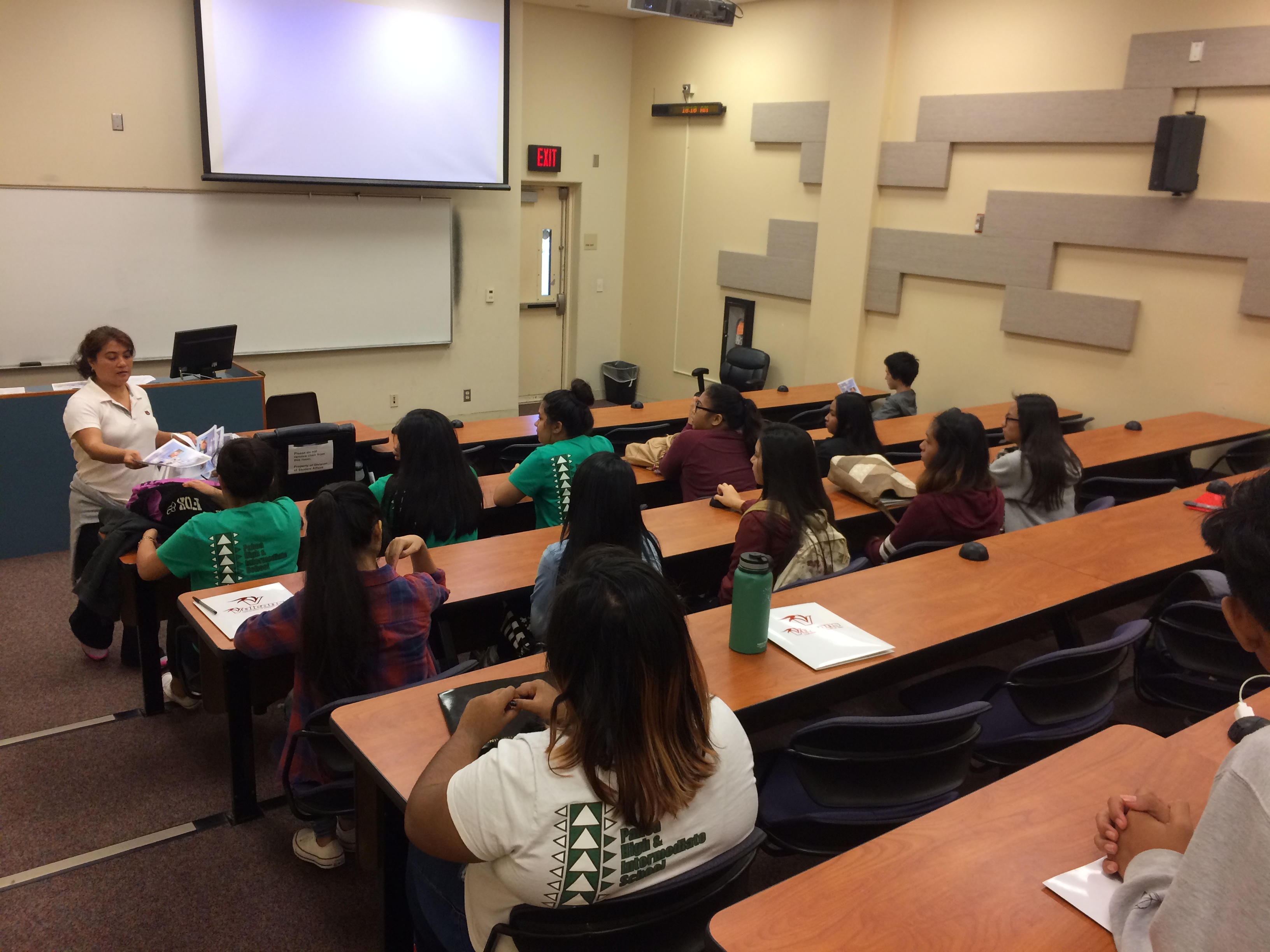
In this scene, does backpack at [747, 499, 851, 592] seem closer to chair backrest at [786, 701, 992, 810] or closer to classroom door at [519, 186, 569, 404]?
chair backrest at [786, 701, 992, 810]

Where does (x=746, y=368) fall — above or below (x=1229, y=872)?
below

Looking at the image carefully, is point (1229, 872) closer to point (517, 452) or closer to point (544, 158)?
point (517, 452)

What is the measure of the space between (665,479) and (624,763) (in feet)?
9.49

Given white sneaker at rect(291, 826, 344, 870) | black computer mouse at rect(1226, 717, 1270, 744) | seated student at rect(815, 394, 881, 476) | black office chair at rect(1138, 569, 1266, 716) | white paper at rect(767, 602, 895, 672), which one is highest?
seated student at rect(815, 394, 881, 476)

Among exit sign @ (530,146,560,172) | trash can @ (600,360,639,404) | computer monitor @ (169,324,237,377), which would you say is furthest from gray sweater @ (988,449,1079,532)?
exit sign @ (530,146,560,172)

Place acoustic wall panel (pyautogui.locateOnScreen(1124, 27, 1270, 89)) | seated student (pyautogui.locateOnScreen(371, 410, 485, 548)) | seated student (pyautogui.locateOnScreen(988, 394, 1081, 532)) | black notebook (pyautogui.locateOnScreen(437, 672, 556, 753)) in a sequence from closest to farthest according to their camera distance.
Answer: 1. black notebook (pyautogui.locateOnScreen(437, 672, 556, 753))
2. seated student (pyautogui.locateOnScreen(371, 410, 485, 548))
3. seated student (pyautogui.locateOnScreen(988, 394, 1081, 532))
4. acoustic wall panel (pyautogui.locateOnScreen(1124, 27, 1270, 89))

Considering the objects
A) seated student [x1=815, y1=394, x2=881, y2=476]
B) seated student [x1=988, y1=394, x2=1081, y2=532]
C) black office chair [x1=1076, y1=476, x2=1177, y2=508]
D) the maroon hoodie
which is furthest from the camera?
black office chair [x1=1076, y1=476, x2=1177, y2=508]

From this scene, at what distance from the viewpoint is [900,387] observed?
620 cm

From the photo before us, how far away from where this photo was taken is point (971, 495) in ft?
10.8

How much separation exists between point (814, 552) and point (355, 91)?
540cm

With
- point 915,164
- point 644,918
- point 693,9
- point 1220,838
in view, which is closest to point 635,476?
point 644,918

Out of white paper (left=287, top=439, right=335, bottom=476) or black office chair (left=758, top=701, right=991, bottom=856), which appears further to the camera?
white paper (left=287, top=439, right=335, bottom=476)

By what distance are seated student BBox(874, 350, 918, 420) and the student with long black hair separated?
14.0 feet

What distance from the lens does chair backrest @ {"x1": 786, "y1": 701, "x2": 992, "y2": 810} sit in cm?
188
